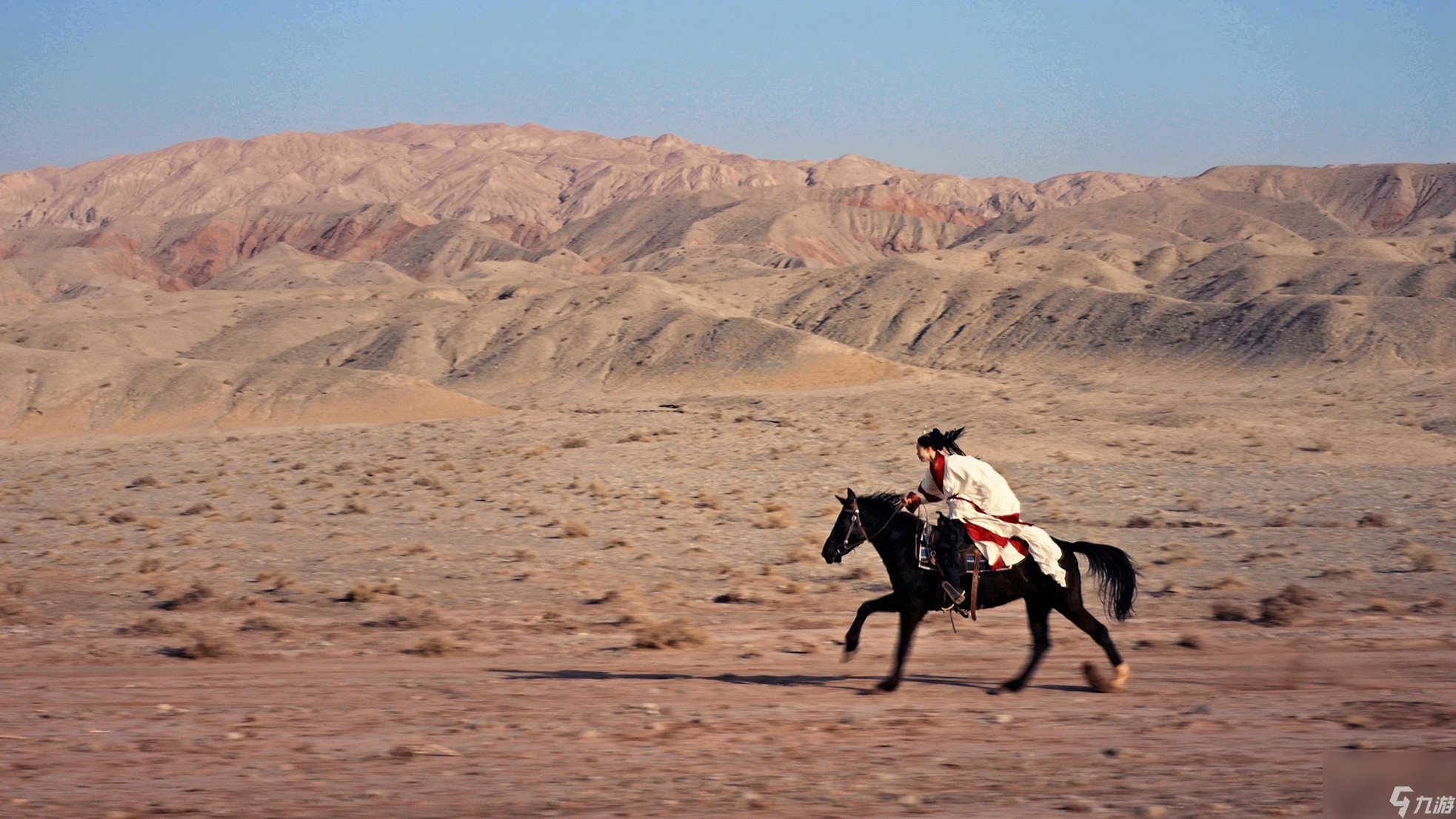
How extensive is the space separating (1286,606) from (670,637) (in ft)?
22.2

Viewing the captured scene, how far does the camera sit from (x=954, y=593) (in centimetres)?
833

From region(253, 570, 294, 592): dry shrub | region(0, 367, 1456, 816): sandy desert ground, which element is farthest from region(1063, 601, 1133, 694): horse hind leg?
region(253, 570, 294, 592): dry shrub

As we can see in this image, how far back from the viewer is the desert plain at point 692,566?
673 cm

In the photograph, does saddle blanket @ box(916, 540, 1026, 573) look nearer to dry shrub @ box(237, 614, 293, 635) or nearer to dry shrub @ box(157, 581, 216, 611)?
dry shrub @ box(237, 614, 293, 635)

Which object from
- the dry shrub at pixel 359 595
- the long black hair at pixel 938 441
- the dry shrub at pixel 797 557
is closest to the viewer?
the long black hair at pixel 938 441

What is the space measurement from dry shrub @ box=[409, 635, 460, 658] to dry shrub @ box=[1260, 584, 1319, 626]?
838 centimetres

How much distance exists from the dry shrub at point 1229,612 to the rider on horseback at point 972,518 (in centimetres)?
486

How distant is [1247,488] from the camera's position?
79.0ft

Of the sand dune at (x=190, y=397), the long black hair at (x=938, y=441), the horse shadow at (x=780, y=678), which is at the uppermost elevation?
the sand dune at (x=190, y=397)

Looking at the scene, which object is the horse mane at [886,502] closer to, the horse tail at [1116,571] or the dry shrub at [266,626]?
the horse tail at [1116,571]

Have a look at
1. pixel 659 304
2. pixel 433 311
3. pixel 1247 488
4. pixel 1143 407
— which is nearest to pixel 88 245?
pixel 433 311

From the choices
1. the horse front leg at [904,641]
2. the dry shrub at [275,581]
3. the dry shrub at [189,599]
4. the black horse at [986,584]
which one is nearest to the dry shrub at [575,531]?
the dry shrub at [275,581]

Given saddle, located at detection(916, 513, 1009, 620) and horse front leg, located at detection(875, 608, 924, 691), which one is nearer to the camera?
saddle, located at detection(916, 513, 1009, 620)

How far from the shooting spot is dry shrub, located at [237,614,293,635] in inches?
472
